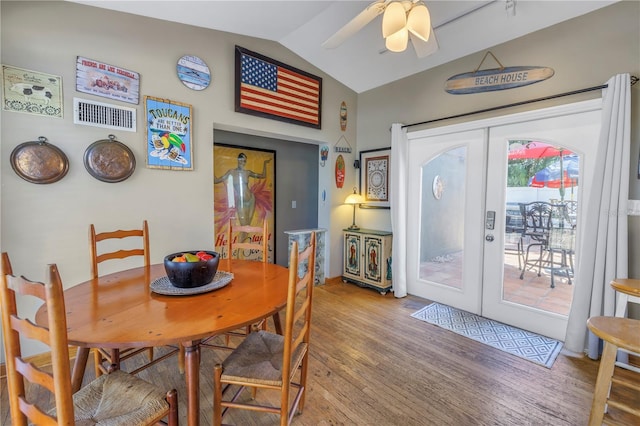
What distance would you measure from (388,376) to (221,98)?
292cm

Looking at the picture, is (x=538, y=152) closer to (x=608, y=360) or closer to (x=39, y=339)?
(x=608, y=360)

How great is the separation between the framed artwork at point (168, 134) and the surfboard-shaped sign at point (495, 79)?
2.84m

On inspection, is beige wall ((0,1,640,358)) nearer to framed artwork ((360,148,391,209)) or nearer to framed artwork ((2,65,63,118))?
framed artwork ((2,65,63,118))

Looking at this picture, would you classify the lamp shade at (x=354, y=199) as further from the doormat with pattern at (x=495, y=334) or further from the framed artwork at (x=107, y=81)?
the framed artwork at (x=107, y=81)

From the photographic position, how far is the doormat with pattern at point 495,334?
93.6 inches

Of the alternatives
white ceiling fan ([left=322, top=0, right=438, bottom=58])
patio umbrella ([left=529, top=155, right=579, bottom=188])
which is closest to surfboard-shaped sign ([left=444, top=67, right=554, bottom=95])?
patio umbrella ([left=529, top=155, right=579, bottom=188])

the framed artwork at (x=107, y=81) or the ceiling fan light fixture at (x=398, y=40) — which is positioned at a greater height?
the ceiling fan light fixture at (x=398, y=40)

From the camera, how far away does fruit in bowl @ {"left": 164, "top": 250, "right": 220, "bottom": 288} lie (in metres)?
1.54

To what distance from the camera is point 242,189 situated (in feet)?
13.4

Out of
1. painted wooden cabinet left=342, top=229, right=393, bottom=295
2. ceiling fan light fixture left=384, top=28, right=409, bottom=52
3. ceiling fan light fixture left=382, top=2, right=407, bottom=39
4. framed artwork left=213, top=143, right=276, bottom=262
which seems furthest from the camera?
framed artwork left=213, top=143, right=276, bottom=262

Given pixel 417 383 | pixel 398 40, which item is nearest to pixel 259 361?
pixel 417 383

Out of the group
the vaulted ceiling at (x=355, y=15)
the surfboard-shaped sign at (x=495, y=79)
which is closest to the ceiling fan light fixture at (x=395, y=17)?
the vaulted ceiling at (x=355, y=15)

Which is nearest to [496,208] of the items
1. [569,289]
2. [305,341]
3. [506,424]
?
[569,289]

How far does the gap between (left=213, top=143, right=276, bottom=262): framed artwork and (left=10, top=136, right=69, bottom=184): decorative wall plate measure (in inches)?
68.8
